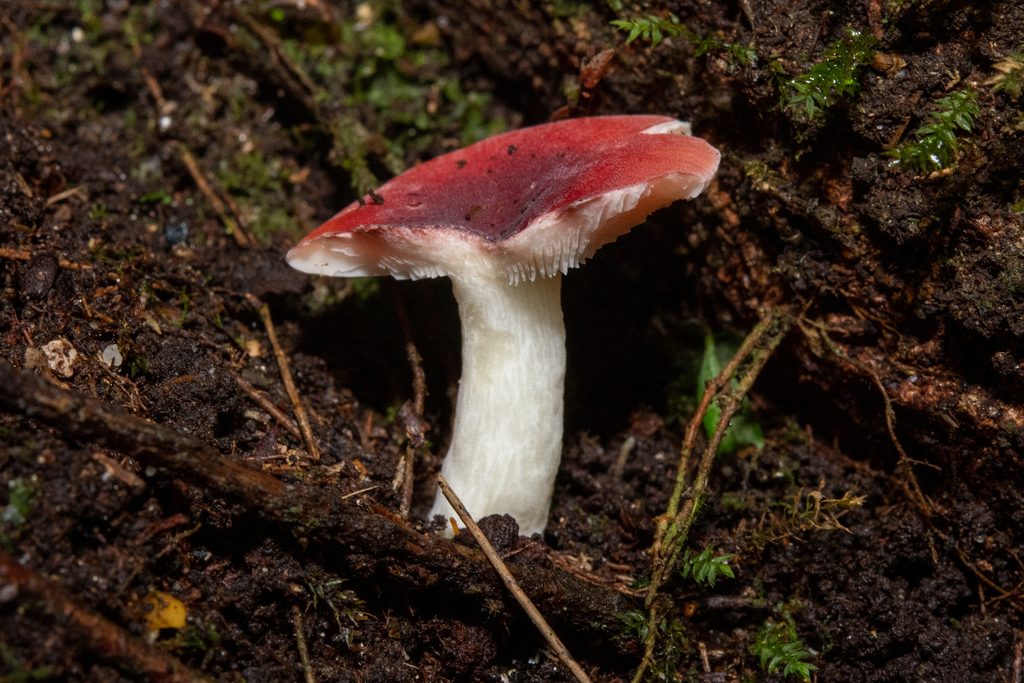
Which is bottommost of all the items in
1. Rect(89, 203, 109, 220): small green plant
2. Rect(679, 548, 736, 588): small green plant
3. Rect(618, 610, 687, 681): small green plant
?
Rect(618, 610, 687, 681): small green plant

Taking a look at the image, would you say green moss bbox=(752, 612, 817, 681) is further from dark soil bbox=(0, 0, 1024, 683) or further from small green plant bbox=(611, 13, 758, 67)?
small green plant bbox=(611, 13, 758, 67)

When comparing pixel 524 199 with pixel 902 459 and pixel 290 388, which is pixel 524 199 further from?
pixel 902 459

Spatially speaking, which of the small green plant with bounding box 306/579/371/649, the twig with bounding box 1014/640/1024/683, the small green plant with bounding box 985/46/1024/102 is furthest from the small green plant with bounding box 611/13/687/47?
Result: the twig with bounding box 1014/640/1024/683

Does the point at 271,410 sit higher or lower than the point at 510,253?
lower

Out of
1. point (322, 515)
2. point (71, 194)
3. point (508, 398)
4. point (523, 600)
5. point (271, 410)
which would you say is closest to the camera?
point (322, 515)

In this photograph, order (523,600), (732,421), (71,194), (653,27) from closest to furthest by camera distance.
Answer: (523,600)
(653,27)
(732,421)
(71,194)

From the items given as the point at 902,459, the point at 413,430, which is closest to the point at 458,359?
the point at 413,430

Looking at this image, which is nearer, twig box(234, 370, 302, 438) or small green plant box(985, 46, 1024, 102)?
small green plant box(985, 46, 1024, 102)

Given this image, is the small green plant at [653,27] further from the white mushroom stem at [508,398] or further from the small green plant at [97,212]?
the small green plant at [97,212]
